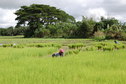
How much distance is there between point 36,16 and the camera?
1209 inches

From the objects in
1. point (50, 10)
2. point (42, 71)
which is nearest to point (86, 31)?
point (50, 10)

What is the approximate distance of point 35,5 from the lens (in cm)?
3231

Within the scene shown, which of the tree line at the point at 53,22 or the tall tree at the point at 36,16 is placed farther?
the tall tree at the point at 36,16

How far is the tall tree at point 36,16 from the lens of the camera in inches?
1236

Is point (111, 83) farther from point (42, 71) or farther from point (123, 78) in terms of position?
point (42, 71)

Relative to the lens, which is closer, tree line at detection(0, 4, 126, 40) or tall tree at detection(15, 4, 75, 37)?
tree line at detection(0, 4, 126, 40)

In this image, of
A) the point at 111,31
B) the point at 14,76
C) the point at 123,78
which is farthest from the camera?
the point at 111,31

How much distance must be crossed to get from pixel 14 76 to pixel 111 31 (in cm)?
1825

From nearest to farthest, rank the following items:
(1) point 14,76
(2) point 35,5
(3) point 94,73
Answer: (1) point 14,76
(3) point 94,73
(2) point 35,5

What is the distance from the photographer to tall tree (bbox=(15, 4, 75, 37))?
3141 cm

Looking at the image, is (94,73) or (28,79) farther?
(94,73)

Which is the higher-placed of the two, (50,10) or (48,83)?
(50,10)

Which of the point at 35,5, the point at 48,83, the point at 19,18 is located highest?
the point at 35,5

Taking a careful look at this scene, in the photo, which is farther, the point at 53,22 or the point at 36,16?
the point at 53,22
